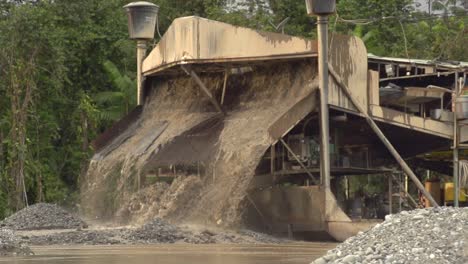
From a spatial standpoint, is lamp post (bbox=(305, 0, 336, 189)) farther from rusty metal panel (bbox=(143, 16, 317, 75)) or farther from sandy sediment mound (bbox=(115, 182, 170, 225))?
sandy sediment mound (bbox=(115, 182, 170, 225))

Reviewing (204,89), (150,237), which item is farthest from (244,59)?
(150,237)

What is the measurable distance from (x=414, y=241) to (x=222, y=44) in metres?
12.1

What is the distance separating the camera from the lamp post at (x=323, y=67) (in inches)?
914

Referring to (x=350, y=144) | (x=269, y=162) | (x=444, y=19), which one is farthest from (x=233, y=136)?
(x=444, y=19)

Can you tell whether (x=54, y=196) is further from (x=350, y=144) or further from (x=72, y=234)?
(x=72, y=234)

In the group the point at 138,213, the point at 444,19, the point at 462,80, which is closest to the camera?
the point at 138,213

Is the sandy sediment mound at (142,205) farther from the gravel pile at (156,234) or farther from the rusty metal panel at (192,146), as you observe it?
the gravel pile at (156,234)

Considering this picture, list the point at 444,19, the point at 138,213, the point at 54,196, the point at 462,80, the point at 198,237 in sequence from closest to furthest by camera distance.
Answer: the point at 198,237 → the point at 138,213 → the point at 462,80 → the point at 54,196 → the point at 444,19

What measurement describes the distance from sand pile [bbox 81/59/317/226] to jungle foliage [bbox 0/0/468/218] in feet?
12.3

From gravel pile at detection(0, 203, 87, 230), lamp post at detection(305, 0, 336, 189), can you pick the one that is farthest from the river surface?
gravel pile at detection(0, 203, 87, 230)

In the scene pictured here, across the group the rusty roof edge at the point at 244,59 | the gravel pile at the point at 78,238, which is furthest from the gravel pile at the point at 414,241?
the rusty roof edge at the point at 244,59

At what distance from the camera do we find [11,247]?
17.9 m

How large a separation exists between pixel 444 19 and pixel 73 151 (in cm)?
1580

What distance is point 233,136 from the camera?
78.9 feet
